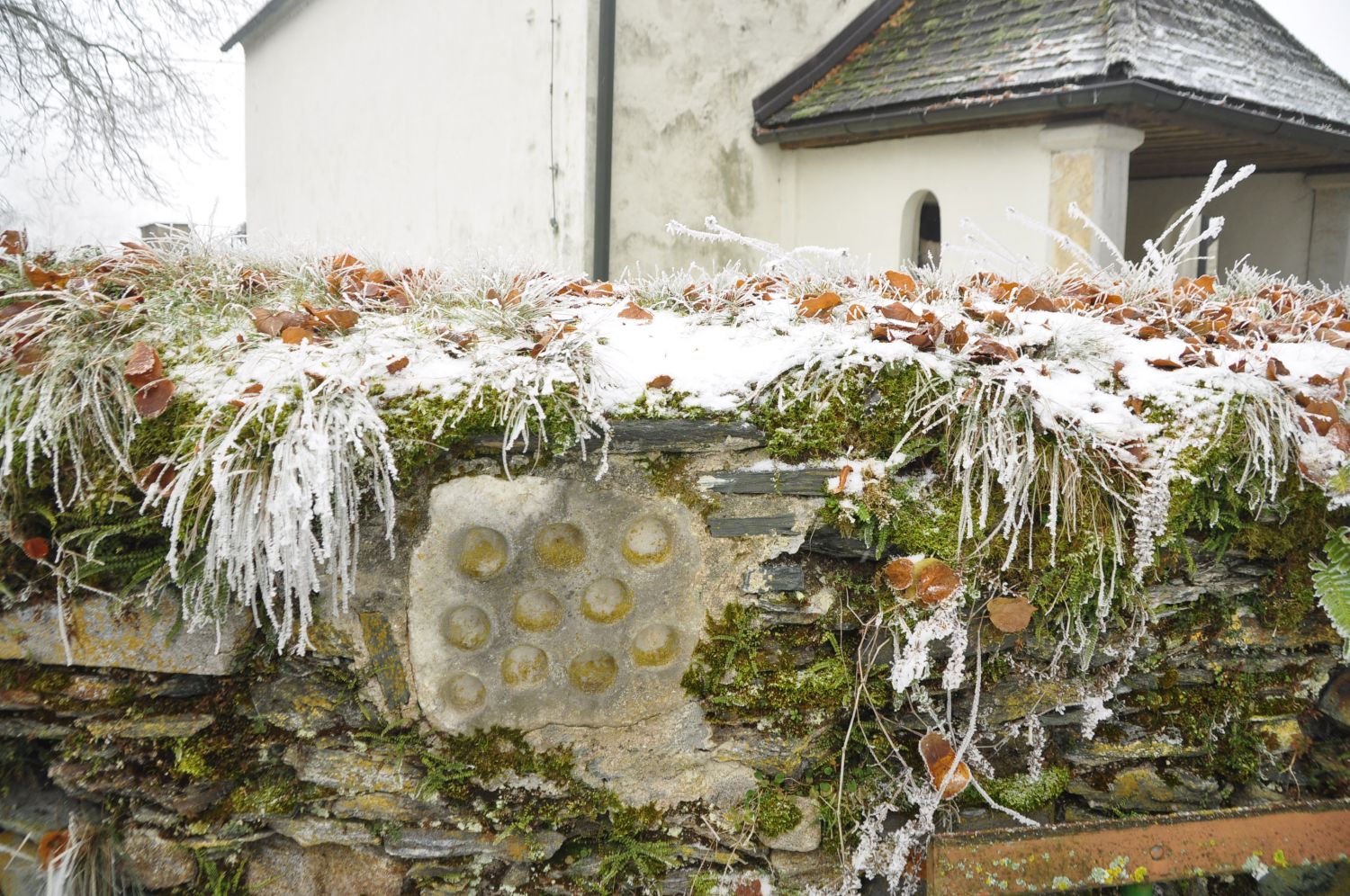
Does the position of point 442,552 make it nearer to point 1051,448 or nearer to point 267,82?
point 1051,448

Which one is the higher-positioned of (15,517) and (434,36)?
(434,36)

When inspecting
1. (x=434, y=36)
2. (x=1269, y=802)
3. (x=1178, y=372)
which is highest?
(x=434, y=36)

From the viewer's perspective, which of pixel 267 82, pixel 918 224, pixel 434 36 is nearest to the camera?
pixel 918 224

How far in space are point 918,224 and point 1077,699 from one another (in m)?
5.46

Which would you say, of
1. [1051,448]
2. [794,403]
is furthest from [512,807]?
[1051,448]

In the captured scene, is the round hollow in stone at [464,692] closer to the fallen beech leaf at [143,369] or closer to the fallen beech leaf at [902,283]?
the fallen beech leaf at [143,369]

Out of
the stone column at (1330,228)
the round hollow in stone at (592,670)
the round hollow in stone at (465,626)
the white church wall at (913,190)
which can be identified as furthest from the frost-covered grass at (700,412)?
the stone column at (1330,228)

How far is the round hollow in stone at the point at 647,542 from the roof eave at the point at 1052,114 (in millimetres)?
4706

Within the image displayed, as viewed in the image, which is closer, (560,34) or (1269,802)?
(1269,802)

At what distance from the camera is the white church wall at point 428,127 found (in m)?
6.70

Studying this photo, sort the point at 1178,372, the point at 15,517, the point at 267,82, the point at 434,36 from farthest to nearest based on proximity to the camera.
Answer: the point at 267,82
the point at 434,36
the point at 1178,372
the point at 15,517

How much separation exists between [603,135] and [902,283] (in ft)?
14.4

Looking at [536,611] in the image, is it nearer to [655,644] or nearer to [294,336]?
[655,644]

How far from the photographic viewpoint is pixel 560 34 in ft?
21.9
